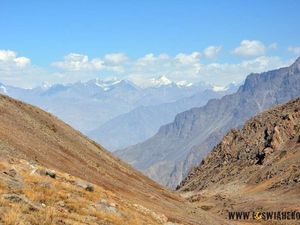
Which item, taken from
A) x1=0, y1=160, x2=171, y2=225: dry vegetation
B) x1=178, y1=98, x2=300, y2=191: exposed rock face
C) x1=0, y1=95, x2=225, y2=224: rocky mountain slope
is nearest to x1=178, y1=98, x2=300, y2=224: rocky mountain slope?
x1=178, y1=98, x2=300, y2=191: exposed rock face

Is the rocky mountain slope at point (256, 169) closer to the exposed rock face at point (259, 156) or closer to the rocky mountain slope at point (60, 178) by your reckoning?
the exposed rock face at point (259, 156)

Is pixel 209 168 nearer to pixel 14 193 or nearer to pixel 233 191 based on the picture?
pixel 233 191

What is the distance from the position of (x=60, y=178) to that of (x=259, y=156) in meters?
90.7

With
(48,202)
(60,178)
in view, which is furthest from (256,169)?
(48,202)

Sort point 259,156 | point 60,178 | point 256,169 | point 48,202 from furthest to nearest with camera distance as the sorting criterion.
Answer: point 259,156 → point 256,169 → point 60,178 → point 48,202

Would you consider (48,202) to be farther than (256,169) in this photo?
No

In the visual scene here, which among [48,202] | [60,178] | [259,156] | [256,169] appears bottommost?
[48,202]

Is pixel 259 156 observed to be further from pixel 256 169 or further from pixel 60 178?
pixel 60 178

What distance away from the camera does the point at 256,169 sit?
104m

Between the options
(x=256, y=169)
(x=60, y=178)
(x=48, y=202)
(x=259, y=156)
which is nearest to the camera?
(x=48, y=202)

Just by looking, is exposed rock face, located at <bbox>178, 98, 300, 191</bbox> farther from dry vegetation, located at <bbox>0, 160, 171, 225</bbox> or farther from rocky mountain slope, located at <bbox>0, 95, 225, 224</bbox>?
dry vegetation, located at <bbox>0, 160, 171, 225</bbox>

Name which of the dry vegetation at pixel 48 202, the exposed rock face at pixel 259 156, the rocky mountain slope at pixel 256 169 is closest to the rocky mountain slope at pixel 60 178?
the dry vegetation at pixel 48 202

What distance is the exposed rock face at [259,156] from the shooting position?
303 ft

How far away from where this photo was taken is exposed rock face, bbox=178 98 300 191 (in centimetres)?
9231
